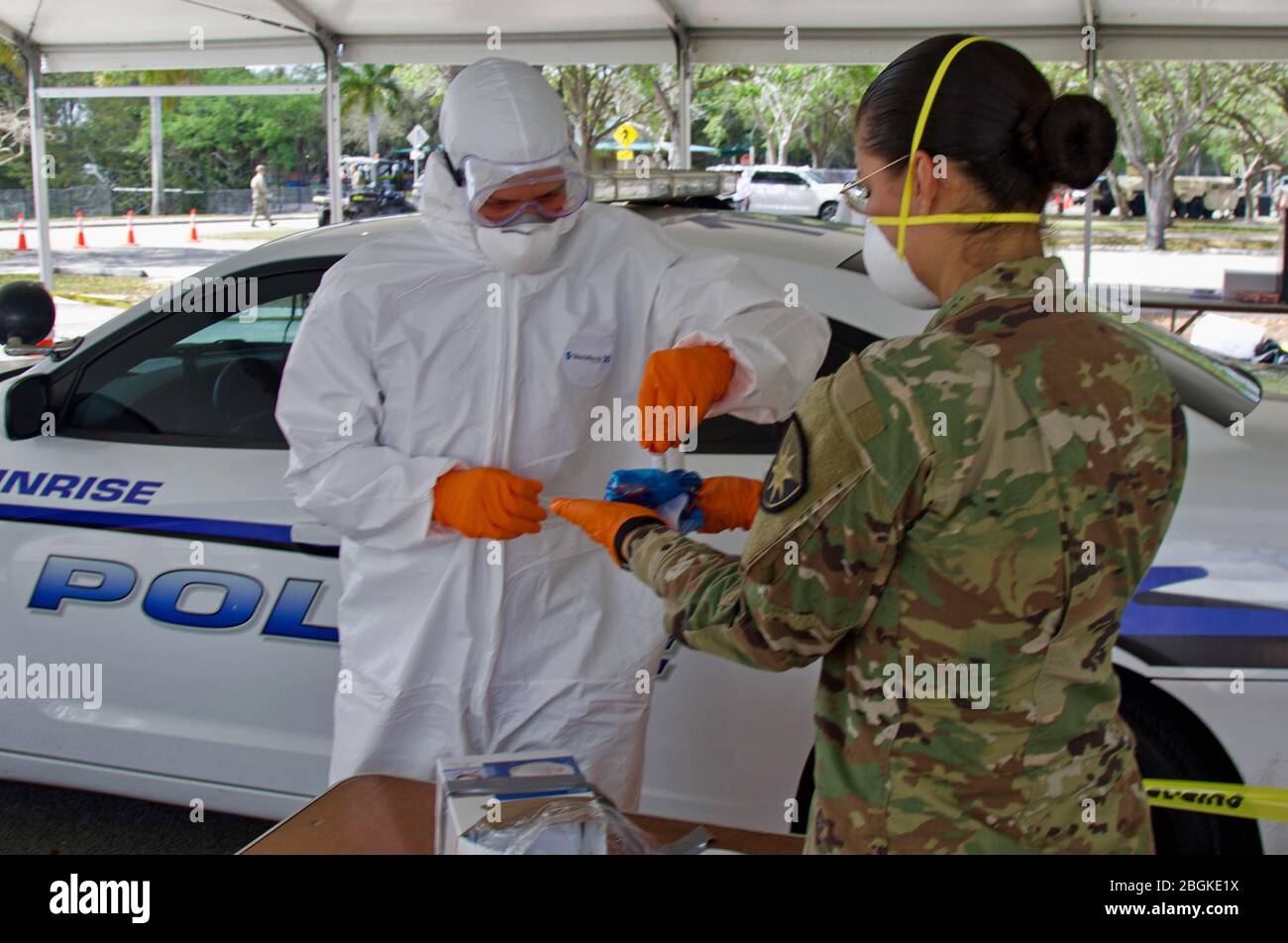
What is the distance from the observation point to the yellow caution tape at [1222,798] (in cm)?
275

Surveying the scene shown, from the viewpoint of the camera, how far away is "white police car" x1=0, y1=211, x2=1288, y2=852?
107 inches

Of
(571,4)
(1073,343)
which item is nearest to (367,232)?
(1073,343)

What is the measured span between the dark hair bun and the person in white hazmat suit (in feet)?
2.94

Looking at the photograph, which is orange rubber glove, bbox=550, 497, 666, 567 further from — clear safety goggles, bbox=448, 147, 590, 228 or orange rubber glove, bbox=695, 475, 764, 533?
clear safety goggles, bbox=448, 147, 590, 228

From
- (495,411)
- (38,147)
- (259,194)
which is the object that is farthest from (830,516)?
(259,194)

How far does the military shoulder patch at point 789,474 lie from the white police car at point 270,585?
5.28 ft

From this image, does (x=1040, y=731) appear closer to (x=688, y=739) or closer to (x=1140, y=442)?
(x=1140, y=442)

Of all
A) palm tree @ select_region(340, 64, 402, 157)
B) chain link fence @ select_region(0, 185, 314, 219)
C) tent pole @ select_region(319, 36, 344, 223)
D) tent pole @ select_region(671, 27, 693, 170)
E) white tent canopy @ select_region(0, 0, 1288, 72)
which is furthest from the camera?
palm tree @ select_region(340, 64, 402, 157)

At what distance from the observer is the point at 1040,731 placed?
4.56ft
